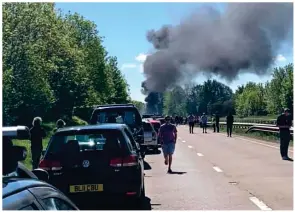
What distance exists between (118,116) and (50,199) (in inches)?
614

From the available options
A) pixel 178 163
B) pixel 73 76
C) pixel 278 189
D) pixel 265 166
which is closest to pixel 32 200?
pixel 278 189

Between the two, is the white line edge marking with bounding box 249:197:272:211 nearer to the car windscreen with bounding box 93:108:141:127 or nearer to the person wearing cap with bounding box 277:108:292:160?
the car windscreen with bounding box 93:108:141:127

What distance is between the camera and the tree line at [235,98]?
10894 cm

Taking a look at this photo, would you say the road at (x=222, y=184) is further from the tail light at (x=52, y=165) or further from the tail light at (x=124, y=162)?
the tail light at (x=52, y=165)

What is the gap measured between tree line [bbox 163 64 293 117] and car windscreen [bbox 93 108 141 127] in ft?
255

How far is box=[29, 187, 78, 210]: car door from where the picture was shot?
3285 millimetres

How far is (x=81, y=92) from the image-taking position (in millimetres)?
54312

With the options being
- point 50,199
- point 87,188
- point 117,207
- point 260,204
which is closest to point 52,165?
point 87,188

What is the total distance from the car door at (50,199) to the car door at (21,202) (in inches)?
2.8

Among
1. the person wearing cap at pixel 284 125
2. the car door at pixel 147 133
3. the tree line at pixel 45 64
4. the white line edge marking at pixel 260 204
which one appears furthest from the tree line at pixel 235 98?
the white line edge marking at pixel 260 204

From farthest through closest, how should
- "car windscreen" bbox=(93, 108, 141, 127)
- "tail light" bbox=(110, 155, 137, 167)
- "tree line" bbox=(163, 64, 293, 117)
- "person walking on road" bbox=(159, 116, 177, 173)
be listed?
1. "tree line" bbox=(163, 64, 293, 117)
2. "car windscreen" bbox=(93, 108, 141, 127)
3. "person walking on road" bbox=(159, 116, 177, 173)
4. "tail light" bbox=(110, 155, 137, 167)

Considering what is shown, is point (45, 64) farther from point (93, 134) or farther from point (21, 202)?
point (21, 202)

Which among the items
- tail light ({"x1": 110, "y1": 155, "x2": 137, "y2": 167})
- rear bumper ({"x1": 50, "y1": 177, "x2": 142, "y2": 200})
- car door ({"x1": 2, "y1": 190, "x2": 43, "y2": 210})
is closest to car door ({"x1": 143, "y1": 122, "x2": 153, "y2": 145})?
tail light ({"x1": 110, "y1": 155, "x2": 137, "y2": 167})

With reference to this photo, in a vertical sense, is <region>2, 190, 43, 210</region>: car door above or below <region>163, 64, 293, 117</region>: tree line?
below
